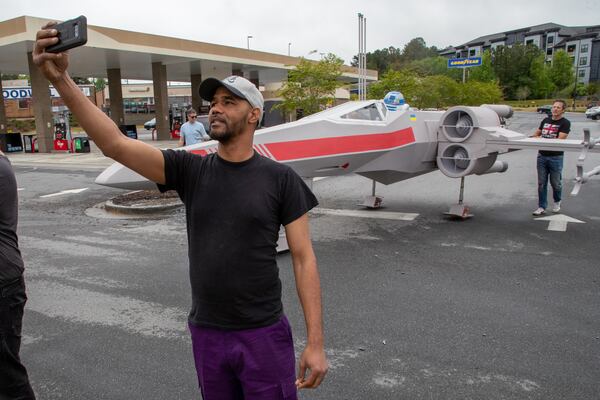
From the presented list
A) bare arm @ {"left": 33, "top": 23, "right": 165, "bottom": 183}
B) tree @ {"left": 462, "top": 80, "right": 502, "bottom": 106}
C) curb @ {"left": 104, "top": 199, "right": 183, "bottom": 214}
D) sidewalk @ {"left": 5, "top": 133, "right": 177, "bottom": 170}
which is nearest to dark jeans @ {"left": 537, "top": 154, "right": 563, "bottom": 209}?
curb @ {"left": 104, "top": 199, "right": 183, "bottom": 214}

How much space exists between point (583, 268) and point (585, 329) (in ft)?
7.01

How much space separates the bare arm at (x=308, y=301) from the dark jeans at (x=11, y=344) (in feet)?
5.53

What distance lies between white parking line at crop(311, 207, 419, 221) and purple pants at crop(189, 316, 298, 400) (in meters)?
7.50

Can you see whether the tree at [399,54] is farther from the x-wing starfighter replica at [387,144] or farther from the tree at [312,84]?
the x-wing starfighter replica at [387,144]

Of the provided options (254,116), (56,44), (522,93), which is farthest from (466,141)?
(522,93)

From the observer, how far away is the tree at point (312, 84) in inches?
1001

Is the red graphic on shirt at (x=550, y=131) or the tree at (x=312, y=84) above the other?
the tree at (x=312, y=84)

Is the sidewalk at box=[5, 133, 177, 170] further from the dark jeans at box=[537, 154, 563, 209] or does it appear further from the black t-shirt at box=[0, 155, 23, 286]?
the black t-shirt at box=[0, 155, 23, 286]

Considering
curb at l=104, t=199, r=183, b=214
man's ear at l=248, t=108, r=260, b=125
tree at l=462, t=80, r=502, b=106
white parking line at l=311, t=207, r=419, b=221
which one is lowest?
white parking line at l=311, t=207, r=419, b=221

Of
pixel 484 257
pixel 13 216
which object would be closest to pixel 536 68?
pixel 484 257

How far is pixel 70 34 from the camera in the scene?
1893 mm

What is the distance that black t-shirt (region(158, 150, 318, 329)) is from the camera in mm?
2133

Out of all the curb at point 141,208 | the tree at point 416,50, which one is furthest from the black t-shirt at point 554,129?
the tree at point 416,50

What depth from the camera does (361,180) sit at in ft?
47.1
